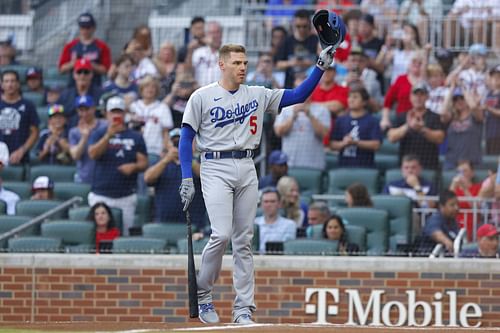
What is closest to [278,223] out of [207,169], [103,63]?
[207,169]

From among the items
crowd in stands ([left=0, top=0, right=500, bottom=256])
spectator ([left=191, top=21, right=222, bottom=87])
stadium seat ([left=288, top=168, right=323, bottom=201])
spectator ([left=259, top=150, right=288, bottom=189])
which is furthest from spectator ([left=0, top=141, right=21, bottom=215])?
stadium seat ([left=288, top=168, right=323, bottom=201])

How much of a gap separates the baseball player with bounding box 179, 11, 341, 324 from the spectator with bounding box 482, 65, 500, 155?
5.00m

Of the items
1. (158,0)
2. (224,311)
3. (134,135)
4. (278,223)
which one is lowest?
(224,311)

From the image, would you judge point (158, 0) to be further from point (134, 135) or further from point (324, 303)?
point (324, 303)

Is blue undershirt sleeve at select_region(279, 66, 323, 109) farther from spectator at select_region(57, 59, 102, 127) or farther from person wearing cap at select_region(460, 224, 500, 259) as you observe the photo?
spectator at select_region(57, 59, 102, 127)

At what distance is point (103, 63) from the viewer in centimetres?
1539

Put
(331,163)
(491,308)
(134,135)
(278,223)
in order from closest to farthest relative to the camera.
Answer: (491,308)
(278,223)
(134,135)
(331,163)

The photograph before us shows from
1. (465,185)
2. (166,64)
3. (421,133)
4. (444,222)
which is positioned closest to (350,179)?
(421,133)

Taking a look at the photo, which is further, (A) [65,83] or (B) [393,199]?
(A) [65,83]

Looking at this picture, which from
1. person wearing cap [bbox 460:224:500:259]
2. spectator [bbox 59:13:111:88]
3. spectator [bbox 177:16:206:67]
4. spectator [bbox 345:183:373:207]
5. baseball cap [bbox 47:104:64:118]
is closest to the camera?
person wearing cap [bbox 460:224:500:259]

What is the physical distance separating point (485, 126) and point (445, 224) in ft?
7.28

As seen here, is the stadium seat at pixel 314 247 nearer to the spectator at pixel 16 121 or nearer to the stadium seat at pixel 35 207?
the stadium seat at pixel 35 207

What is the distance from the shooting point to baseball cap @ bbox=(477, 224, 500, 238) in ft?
35.9

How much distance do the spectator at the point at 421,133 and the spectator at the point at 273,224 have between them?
6.78 ft
